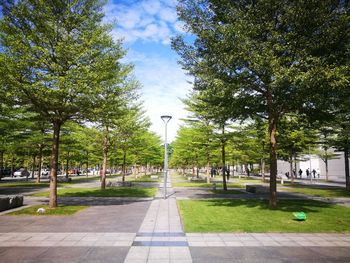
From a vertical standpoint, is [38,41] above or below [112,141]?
above

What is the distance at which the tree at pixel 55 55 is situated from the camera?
12.9 metres

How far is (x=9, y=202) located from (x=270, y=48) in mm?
14331

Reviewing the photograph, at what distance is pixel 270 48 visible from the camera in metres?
12.6

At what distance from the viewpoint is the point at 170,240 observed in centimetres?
902

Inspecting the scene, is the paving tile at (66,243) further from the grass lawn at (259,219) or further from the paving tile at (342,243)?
the paving tile at (342,243)

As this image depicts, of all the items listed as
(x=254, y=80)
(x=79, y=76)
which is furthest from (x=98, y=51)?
(x=254, y=80)

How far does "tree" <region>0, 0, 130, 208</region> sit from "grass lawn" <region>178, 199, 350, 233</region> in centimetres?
725

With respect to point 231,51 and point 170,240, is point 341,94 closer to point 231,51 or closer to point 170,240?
point 231,51

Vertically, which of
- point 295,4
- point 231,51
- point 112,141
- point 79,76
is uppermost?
point 295,4

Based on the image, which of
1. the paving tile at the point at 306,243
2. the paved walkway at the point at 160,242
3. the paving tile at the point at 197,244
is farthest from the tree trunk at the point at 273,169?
the paving tile at the point at 197,244

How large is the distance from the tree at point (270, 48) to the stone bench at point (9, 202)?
1123cm

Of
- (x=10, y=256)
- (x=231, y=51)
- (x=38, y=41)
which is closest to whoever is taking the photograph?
(x=10, y=256)

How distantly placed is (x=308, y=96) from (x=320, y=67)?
65.0 inches

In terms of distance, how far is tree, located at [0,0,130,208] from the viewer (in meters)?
12.9
